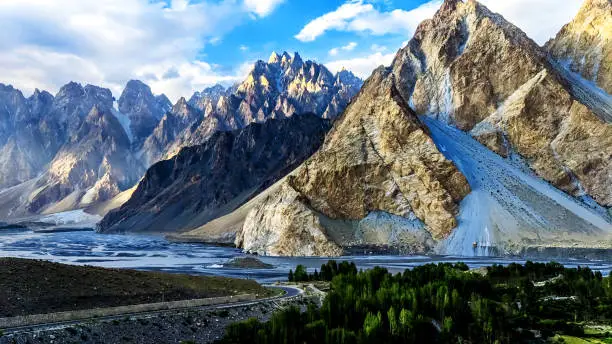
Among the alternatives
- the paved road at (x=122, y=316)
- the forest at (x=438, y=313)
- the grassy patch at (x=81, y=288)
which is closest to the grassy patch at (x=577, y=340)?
the forest at (x=438, y=313)

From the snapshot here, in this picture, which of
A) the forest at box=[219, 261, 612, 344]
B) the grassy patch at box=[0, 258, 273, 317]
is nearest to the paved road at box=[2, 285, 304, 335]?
the grassy patch at box=[0, 258, 273, 317]

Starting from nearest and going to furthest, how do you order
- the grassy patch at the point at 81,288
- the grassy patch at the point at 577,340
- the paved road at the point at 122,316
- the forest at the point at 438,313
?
the paved road at the point at 122,316
the forest at the point at 438,313
the grassy patch at the point at 81,288
the grassy patch at the point at 577,340

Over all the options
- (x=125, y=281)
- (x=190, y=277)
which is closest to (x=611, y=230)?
(x=190, y=277)

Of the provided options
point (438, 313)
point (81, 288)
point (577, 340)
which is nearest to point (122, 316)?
point (81, 288)

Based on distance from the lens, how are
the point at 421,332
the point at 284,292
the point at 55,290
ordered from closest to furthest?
the point at 421,332 → the point at 55,290 → the point at 284,292

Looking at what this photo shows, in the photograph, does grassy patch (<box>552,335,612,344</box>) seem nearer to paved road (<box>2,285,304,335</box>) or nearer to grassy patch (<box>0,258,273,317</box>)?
paved road (<box>2,285,304,335</box>)

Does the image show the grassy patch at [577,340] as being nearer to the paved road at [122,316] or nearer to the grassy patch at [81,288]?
the paved road at [122,316]

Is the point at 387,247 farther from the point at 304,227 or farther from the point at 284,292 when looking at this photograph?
the point at 284,292
